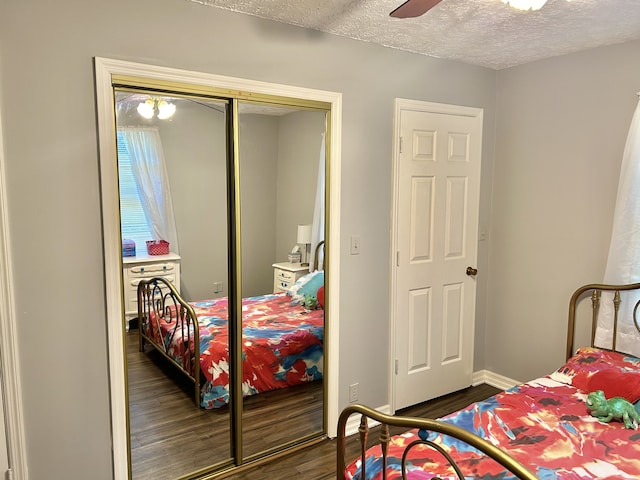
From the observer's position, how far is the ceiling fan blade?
168cm

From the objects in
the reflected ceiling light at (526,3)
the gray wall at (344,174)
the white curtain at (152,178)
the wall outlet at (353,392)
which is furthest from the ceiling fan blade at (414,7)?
the wall outlet at (353,392)

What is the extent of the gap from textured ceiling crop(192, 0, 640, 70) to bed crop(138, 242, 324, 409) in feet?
4.64

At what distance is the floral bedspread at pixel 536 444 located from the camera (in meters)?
1.75

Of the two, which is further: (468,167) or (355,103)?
(468,167)

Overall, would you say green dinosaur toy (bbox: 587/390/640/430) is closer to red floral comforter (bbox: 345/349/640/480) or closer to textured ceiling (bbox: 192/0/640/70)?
red floral comforter (bbox: 345/349/640/480)

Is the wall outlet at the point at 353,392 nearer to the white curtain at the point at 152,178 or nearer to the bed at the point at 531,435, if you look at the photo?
the bed at the point at 531,435

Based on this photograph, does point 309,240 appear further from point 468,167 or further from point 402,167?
point 468,167

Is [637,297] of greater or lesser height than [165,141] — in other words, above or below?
below

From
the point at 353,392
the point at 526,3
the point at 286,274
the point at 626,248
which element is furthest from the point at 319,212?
the point at 626,248

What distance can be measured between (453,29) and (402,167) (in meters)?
0.86

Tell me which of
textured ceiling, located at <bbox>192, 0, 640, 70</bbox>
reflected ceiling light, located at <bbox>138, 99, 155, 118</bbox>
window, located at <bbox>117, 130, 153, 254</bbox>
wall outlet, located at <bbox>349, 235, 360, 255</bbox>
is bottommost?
wall outlet, located at <bbox>349, 235, 360, 255</bbox>

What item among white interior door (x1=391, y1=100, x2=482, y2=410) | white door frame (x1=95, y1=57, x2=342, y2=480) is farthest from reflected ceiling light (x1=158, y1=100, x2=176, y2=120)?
white interior door (x1=391, y1=100, x2=482, y2=410)

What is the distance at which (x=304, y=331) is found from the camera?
287cm

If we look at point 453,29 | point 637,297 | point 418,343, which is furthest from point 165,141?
point 637,297
